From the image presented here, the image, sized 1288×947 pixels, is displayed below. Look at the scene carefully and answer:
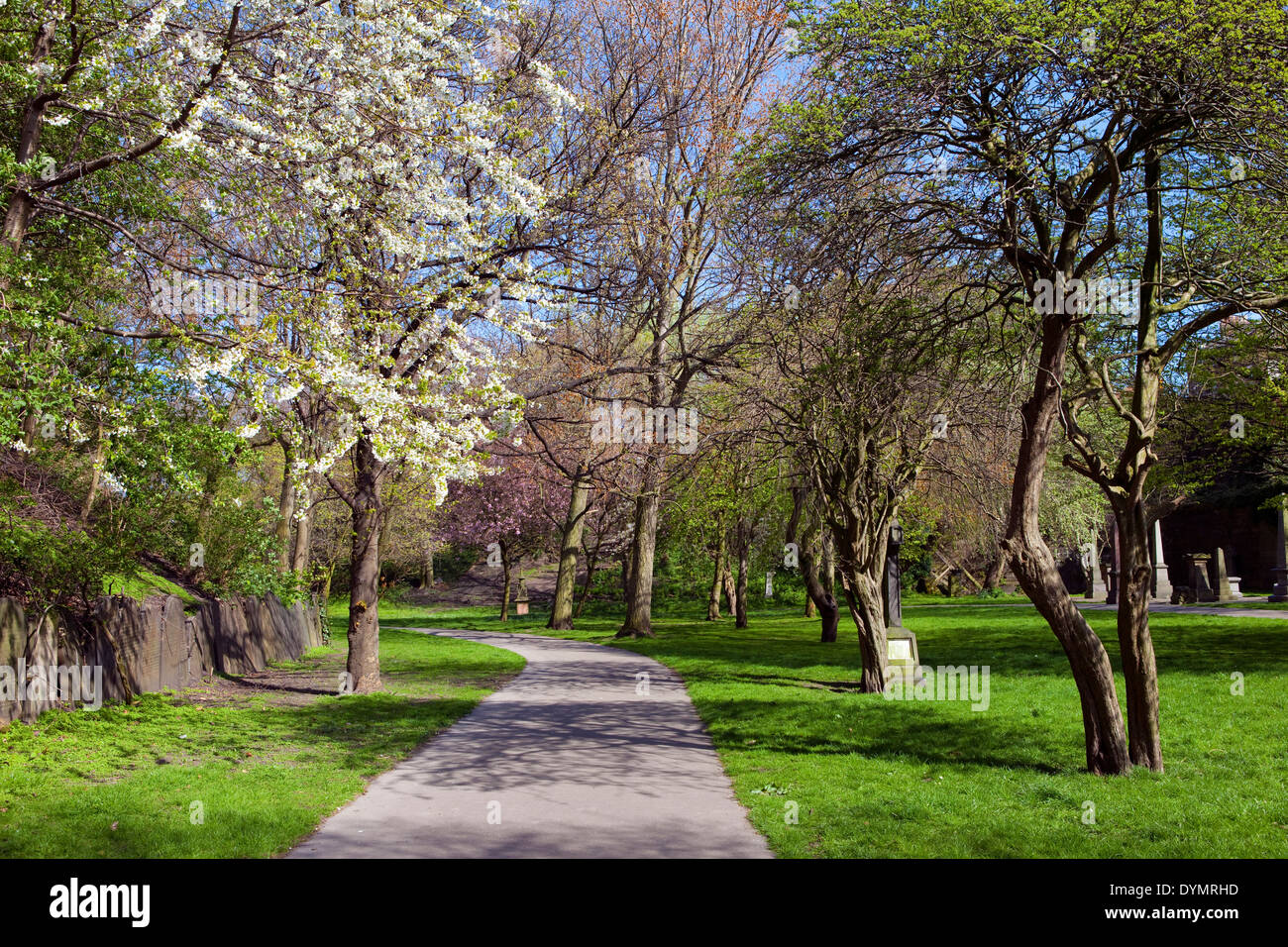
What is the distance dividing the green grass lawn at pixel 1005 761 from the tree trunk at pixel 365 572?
5.22m

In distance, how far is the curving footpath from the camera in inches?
251

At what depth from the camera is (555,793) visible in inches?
317

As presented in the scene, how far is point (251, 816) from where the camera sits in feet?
22.8

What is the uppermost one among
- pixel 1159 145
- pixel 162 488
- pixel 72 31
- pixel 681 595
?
pixel 72 31

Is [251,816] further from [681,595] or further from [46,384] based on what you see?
[681,595]

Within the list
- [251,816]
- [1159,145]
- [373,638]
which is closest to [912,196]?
[1159,145]

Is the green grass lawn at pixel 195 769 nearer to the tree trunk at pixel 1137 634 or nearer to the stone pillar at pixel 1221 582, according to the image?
the tree trunk at pixel 1137 634

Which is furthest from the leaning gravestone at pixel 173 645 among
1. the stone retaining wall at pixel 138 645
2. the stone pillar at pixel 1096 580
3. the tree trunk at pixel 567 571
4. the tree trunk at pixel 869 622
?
the stone pillar at pixel 1096 580

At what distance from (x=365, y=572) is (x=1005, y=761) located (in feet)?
32.2

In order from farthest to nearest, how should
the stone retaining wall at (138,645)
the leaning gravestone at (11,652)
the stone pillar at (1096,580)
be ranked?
the stone pillar at (1096,580), the stone retaining wall at (138,645), the leaning gravestone at (11,652)

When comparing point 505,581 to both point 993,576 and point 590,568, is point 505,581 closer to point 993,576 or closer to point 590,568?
point 590,568

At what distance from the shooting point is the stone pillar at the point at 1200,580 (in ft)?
97.9

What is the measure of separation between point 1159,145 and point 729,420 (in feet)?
24.5

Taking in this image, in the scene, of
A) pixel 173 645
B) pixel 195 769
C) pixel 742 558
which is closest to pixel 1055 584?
pixel 195 769
